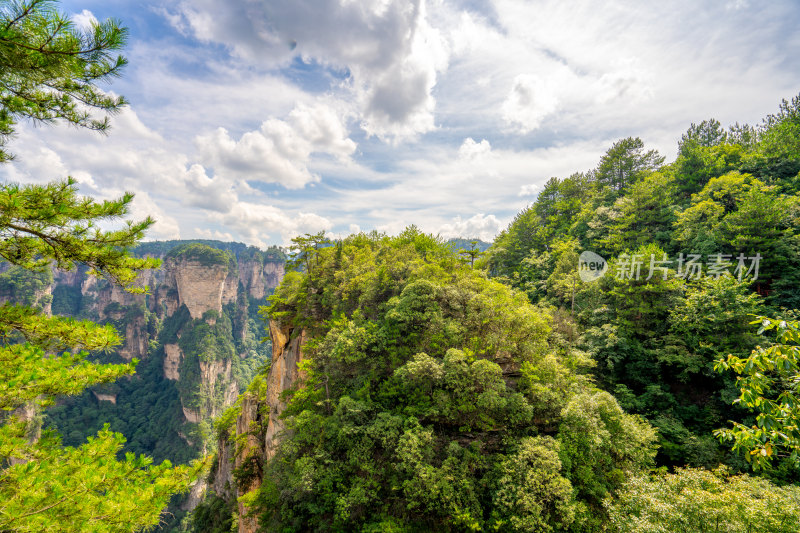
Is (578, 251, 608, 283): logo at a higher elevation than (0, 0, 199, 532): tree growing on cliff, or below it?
higher

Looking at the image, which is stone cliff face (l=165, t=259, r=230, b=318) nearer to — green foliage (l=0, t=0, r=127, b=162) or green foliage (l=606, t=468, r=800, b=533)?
green foliage (l=0, t=0, r=127, b=162)

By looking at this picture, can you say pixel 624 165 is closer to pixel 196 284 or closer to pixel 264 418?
pixel 264 418

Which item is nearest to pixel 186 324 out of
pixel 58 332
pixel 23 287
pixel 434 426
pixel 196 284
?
pixel 196 284

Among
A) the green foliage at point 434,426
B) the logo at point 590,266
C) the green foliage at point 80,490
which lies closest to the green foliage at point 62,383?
the green foliage at point 80,490

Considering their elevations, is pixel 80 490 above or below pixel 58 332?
below

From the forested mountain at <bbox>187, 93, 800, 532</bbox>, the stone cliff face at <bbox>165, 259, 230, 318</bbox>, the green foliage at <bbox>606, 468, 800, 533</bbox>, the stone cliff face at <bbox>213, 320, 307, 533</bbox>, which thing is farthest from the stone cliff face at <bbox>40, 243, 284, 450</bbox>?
the green foliage at <bbox>606, 468, 800, 533</bbox>

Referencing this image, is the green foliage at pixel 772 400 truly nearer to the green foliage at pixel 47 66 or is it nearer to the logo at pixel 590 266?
the green foliage at pixel 47 66
